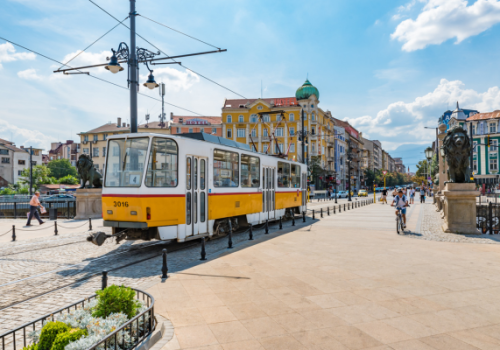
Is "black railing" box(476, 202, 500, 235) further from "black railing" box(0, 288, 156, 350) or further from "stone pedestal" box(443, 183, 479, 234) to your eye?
"black railing" box(0, 288, 156, 350)

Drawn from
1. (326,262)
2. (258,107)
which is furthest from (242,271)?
(258,107)

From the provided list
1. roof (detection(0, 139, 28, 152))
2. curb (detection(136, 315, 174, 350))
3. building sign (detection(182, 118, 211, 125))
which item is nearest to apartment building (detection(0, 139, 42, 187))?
roof (detection(0, 139, 28, 152))

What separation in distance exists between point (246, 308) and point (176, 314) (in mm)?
1105

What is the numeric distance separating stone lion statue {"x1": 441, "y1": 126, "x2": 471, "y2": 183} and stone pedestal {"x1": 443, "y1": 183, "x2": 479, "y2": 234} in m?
0.63

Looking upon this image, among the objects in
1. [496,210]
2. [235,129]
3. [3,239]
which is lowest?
[3,239]

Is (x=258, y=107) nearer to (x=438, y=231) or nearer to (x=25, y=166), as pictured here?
(x=438, y=231)

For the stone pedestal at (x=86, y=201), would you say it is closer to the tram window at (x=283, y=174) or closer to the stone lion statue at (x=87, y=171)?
the stone lion statue at (x=87, y=171)

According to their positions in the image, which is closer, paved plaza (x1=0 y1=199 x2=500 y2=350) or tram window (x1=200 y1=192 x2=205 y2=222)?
paved plaza (x1=0 y1=199 x2=500 y2=350)

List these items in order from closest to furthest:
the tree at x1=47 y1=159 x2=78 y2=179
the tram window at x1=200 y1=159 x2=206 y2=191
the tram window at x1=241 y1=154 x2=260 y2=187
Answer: the tram window at x1=200 y1=159 x2=206 y2=191, the tram window at x1=241 y1=154 x2=260 y2=187, the tree at x1=47 y1=159 x2=78 y2=179

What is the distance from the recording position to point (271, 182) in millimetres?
16750

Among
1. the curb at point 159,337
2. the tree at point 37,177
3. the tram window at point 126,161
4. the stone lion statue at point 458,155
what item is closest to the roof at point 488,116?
the stone lion statue at point 458,155

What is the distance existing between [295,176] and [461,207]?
8706 millimetres

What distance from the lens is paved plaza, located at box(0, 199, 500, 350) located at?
4637mm

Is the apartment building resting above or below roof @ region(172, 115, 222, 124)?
below
